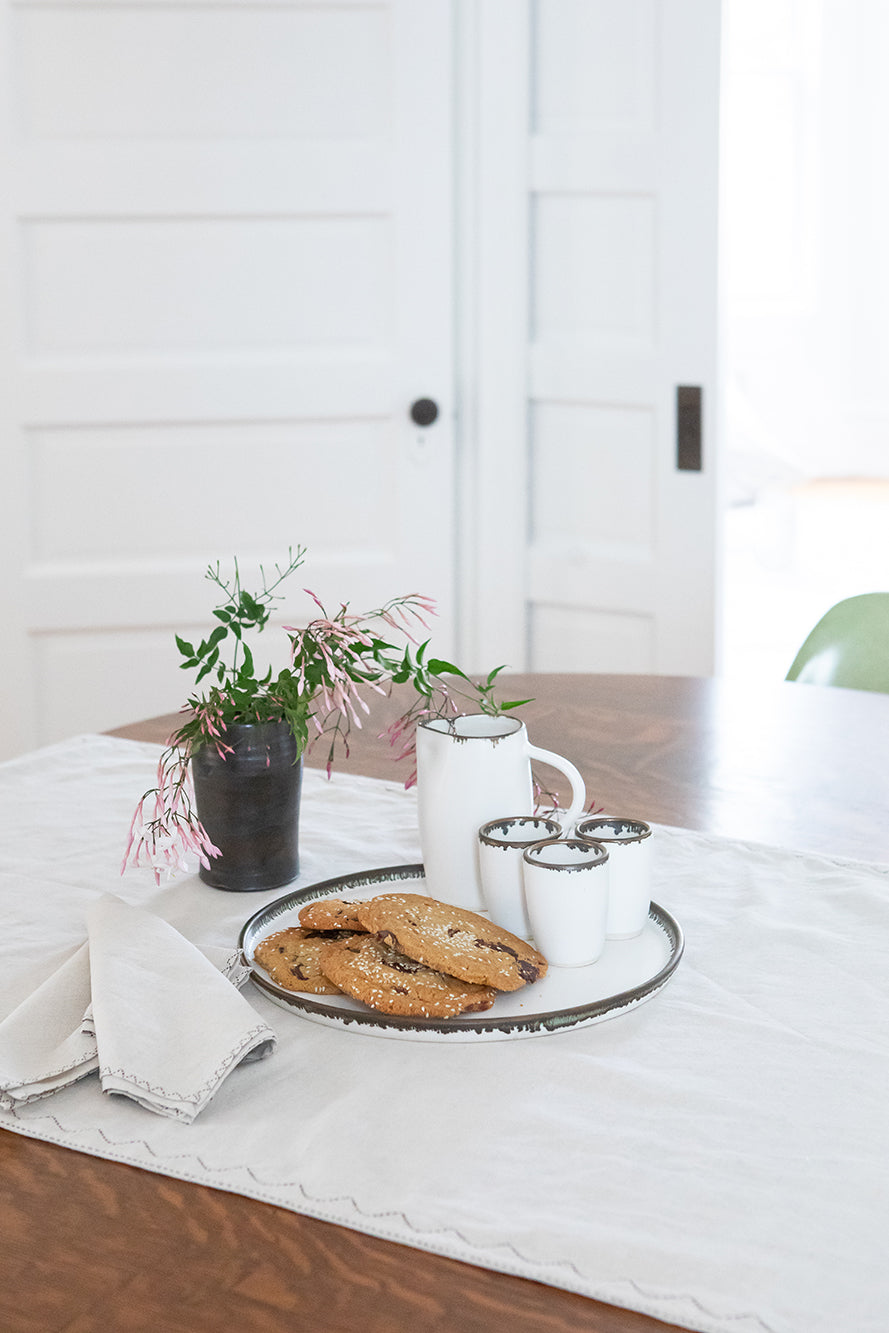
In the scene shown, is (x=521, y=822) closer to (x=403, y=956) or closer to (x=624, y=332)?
(x=403, y=956)

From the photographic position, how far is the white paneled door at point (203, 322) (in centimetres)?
289

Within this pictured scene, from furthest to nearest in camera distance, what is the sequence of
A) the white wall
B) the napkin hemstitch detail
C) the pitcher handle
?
the white wall, the pitcher handle, the napkin hemstitch detail

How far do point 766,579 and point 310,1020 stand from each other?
550cm

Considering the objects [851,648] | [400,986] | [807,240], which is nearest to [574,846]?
[400,986]

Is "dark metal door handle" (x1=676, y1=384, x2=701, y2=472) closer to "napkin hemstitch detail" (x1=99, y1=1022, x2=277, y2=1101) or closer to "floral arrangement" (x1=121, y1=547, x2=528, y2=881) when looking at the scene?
"floral arrangement" (x1=121, y1=547, x2=528, y2=881)

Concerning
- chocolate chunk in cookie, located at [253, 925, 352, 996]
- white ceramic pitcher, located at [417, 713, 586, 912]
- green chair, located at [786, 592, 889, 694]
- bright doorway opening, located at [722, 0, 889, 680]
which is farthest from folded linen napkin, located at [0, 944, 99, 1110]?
bright doorway opening, located at [722, 0, 889, 680]

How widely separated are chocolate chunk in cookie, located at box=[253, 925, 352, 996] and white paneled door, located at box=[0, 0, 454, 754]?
7.01 ft

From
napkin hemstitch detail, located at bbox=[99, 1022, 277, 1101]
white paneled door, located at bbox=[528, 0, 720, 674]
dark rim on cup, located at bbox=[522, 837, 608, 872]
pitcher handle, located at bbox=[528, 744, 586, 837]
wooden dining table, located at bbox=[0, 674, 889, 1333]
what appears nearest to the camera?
wooden dining table, located at bbox=[0, 674, 889, 1333]

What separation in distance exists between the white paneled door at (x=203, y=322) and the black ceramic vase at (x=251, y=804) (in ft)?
6.48

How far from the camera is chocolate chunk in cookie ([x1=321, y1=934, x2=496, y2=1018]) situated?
903 millimetres

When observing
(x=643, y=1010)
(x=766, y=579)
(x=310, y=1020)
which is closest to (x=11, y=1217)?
(x=310, y=1020)

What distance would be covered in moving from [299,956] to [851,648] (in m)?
1.20

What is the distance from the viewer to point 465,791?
3.44 feet

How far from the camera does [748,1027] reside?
0.93 meters
